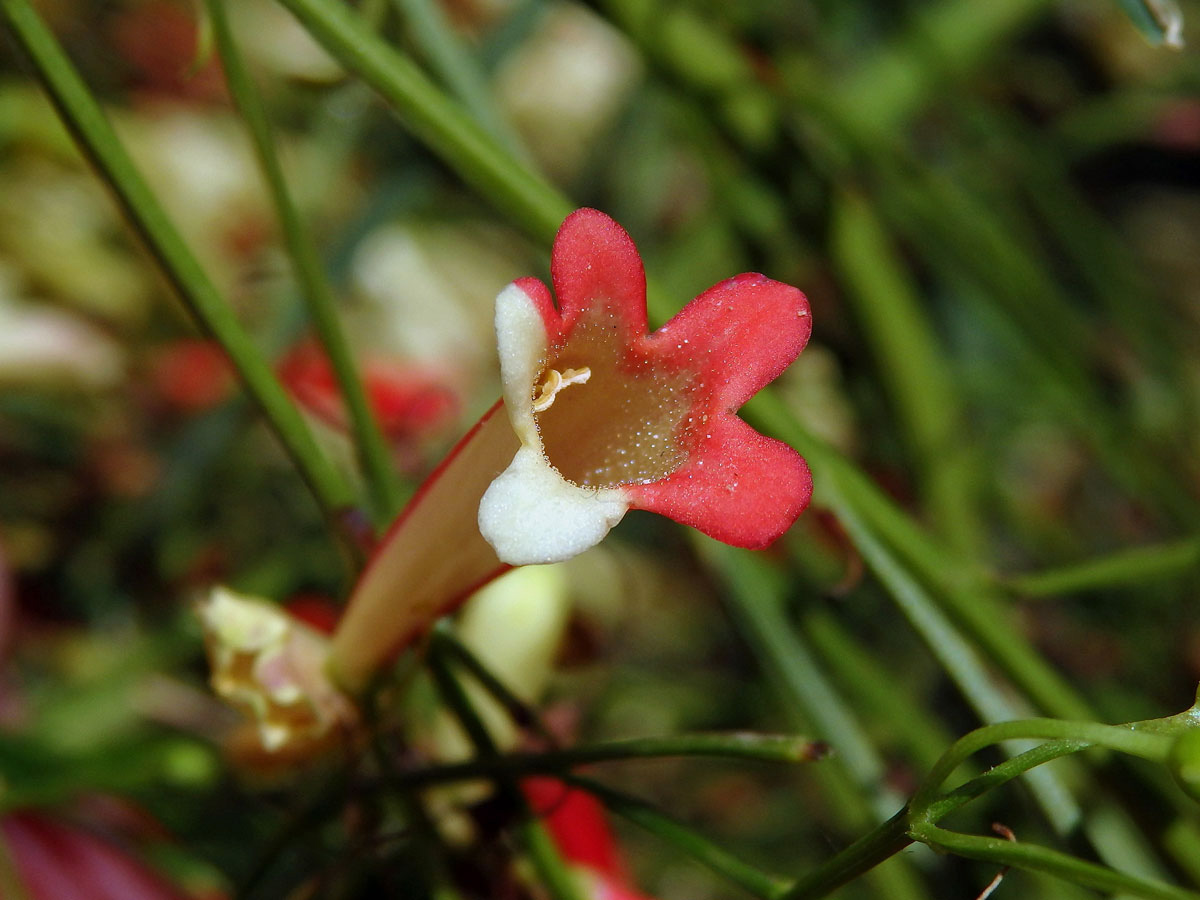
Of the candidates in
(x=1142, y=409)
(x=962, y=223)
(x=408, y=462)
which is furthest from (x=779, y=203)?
(x=1142, y=409)

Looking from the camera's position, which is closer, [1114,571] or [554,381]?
[554,381]

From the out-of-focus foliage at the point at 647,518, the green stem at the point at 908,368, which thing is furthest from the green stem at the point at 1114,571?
the green stem at the point at 908,368

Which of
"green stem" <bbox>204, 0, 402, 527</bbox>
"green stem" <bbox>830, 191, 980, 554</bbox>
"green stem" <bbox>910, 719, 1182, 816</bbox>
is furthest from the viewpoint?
"green stem" <bbox>830, 191, 980, 554</bbox>

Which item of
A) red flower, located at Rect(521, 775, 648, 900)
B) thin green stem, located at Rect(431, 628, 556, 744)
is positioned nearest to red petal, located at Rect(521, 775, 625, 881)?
red flower, located at Rect(521, 775, 648, 900)

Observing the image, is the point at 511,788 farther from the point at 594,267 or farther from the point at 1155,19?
the point at 1155,19

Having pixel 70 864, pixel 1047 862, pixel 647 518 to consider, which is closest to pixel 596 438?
pixel 1047 862

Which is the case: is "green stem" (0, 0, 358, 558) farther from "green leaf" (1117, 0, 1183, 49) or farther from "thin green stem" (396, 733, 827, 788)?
"green leaf" (1117, 0, 1183, 49)

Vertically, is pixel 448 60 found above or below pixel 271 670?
above
